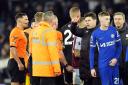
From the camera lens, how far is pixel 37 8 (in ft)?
76.5

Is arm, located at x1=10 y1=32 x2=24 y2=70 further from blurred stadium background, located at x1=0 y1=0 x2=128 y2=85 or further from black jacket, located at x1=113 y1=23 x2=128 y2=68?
blurred stadium background, located at x1=0 y1=0 x2=128 y2=85

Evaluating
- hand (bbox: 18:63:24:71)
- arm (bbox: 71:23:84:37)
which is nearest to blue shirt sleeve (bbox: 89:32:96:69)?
arm (bbox: 71:23:84:37)

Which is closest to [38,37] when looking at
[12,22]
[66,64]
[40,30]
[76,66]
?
[40,30]

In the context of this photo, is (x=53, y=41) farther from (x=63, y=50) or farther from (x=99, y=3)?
(x=99, y=3)

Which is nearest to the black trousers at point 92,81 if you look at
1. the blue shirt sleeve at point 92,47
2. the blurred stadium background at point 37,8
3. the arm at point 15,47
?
the blue shirt sleeve at point 92,47

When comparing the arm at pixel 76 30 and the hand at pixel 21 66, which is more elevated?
the arm at pixel 76 30

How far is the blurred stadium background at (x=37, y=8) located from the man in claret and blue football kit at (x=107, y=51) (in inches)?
261

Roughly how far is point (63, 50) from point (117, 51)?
2.25 meters

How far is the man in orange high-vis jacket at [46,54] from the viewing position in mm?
14156

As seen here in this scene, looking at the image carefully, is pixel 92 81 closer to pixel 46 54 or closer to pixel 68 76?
pixel 68 76

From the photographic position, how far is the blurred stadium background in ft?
73.2

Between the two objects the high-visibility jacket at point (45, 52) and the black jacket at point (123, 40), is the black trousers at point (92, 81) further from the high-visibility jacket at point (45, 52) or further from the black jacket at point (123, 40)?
the high-visibility jacket at point (45, 52)

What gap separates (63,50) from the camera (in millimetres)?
16953

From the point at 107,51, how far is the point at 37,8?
867 centimetres
